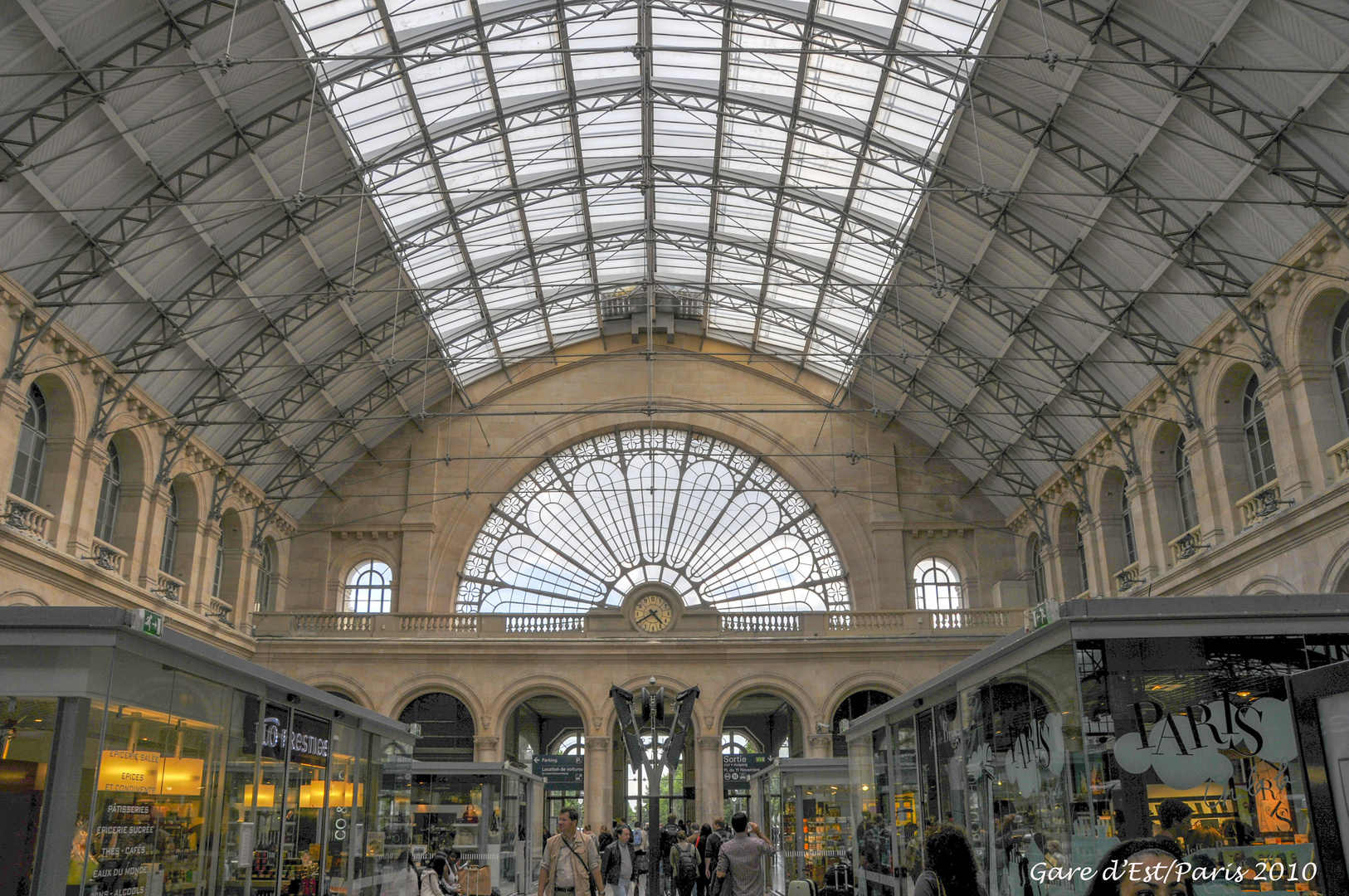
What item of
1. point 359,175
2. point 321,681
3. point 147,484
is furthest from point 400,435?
point 359,175

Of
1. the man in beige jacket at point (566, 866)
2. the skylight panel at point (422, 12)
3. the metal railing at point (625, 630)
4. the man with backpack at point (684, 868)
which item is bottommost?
the man with backpack at point (684, 868)

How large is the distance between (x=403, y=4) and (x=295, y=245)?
7.48 meters

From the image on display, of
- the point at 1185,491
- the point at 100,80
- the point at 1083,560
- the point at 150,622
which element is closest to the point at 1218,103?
the point at 1185,491

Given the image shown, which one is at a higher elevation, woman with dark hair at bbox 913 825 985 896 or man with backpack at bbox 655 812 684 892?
woman with dark hair at bbox 913 825 985 896

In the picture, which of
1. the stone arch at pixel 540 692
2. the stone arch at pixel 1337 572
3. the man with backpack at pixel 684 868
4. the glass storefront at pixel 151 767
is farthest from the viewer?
the stone arch at pixel 540 692

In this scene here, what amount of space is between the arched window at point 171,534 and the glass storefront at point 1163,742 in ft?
87.3

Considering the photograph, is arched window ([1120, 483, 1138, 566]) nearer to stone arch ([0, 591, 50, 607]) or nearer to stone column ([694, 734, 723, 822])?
stone column ([694, 734, 723, 822])

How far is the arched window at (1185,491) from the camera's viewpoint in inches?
1082

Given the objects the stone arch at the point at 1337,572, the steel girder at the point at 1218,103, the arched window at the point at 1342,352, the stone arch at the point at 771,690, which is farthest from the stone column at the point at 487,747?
the steel girder at the point at 1218,103

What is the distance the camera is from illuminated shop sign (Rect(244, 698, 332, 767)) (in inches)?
478

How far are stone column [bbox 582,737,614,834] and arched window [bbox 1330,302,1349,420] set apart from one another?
71.3 ft

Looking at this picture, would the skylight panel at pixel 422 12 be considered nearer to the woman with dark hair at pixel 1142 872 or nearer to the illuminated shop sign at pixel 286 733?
the illuminated shop sign at pixel 286 733

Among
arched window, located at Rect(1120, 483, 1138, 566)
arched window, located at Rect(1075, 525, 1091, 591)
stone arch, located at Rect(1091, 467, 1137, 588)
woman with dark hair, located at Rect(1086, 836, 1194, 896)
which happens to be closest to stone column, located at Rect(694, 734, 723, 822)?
arched window, located at Rect(1075, 525, 1091, 591)

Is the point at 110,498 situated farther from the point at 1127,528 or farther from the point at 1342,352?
the point at 1342,352
